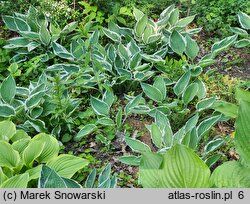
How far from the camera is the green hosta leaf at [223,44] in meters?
4.06

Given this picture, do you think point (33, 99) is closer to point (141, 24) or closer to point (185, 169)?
point (141, 24)

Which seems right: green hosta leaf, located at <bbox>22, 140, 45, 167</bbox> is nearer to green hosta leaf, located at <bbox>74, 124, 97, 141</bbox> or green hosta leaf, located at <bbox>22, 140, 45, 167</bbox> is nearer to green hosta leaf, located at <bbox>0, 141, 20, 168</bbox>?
green hosta leaf, located at <bbox>0, 141, 20, 168</bbox>

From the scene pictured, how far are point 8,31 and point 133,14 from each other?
1.22 m

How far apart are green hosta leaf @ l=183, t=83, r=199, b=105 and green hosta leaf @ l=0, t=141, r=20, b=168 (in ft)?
4.49

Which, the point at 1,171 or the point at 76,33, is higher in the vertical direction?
the point at 76,33

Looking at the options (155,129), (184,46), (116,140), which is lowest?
(116,140)

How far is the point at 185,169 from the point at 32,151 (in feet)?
3.80

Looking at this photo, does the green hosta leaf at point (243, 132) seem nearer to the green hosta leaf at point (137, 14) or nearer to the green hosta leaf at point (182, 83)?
the green hosta leaf at point (182, 83)

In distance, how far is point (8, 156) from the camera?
9.94 ft

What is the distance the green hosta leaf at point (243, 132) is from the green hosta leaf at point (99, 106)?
4.15ft

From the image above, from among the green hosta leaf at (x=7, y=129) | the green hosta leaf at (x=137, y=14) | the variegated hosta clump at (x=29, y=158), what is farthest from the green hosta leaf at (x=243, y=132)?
the green hosta leaf at (x=137, y=14)

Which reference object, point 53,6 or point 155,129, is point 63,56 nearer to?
point 53,6

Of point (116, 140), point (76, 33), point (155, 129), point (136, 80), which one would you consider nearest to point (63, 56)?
point (76, 33)

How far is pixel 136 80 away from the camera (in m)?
3.91
